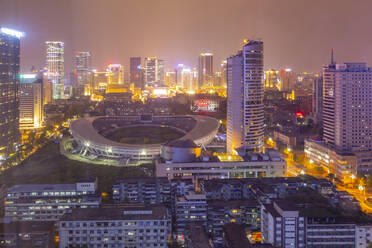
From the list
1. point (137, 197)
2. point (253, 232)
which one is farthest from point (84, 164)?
point (253, 232)

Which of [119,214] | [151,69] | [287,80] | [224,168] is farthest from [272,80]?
[119,214]

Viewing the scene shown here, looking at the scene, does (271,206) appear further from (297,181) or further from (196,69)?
(196,69)

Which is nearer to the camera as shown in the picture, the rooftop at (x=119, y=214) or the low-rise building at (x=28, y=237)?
the low-rise building at (x=28, y=237)

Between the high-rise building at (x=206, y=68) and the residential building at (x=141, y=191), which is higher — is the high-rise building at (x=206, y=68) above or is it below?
above

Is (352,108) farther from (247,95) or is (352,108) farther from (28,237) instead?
(28,237)

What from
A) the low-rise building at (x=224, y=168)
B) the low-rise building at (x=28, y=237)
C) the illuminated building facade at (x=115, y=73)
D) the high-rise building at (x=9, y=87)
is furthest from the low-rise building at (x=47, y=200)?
the illuminated building facade at (x=115, y=73)

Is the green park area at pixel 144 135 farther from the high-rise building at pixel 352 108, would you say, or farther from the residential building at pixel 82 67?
the residential building at pixel 82 67

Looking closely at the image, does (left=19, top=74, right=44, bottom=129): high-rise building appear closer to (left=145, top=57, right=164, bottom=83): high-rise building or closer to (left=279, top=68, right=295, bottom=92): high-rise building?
(left=145, top=57, right=164, bottom=83): high-rise building
